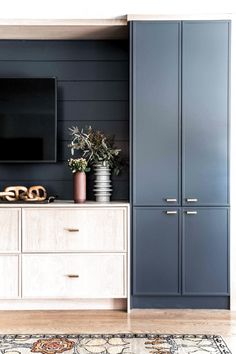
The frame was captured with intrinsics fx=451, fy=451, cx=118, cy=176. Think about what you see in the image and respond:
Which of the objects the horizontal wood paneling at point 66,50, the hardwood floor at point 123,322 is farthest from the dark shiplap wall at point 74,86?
the hardwood floor at point 123,322

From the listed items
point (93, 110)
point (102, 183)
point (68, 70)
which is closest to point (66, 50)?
point (68, 70)

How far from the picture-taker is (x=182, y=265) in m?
3.45

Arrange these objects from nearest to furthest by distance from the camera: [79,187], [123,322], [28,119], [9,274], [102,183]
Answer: [123,322] < [9,274] < [79,187] < [102,183] < [28,119]

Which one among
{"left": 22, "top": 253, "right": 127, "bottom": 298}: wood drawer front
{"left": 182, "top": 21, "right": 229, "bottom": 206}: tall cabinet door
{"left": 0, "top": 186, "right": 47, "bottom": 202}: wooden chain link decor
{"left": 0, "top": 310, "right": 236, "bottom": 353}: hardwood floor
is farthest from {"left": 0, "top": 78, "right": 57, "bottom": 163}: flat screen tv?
{"left": 0, "top": 310, "right": 236, "bottom": 353}: hardwood floor

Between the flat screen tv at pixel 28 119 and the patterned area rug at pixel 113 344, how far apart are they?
1.47m

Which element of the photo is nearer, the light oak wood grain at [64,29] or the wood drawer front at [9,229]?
the wood drawer front at [9,229]

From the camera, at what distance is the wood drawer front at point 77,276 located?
3.41m

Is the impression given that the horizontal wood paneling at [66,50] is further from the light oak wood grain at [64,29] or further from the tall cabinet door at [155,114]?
the tall cabinet door at [155,114]

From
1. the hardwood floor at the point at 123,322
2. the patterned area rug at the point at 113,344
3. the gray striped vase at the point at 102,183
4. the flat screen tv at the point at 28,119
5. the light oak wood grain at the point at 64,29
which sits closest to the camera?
the patterned area rug at the point at 113,344

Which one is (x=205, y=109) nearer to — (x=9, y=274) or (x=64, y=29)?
(x=64, y=29)

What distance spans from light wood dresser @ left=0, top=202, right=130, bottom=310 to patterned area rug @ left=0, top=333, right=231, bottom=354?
1.64 ft

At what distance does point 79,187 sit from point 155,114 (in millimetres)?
819

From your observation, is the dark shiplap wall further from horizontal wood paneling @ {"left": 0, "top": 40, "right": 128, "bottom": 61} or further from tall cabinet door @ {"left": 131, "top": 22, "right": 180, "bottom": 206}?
tall cabinet door @ {"left": 131, "top": 22, "right": 180, "bottom": 206}

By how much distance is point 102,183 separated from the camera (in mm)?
3656
